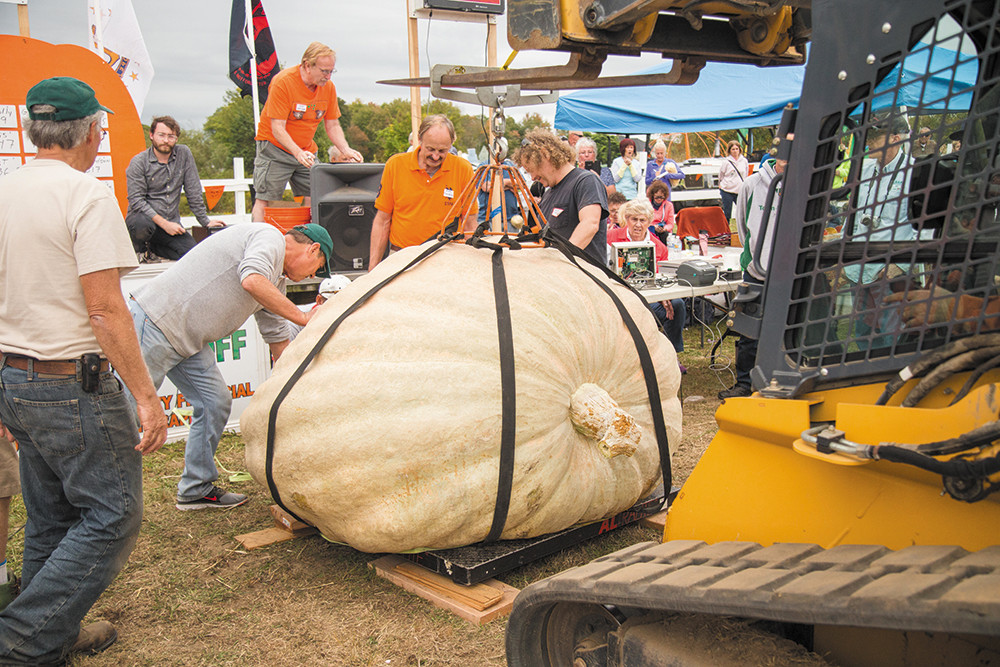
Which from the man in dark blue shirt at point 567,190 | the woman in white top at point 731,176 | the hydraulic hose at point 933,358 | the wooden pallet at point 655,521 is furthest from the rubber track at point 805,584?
the woman in white top at point 731,176

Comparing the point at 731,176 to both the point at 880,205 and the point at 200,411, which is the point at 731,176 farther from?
the point at 880,205

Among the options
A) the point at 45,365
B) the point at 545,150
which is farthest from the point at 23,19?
the point at 45,365

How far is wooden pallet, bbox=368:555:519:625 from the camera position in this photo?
3312mm

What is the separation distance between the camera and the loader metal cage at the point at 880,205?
1604 mm

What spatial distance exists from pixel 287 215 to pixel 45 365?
5.14 m

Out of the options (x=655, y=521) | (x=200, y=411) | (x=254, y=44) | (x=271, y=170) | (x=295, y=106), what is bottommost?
(x=655, y=521)

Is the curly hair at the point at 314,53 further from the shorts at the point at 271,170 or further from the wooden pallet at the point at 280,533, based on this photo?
the wooden pallet at the point at 280,533

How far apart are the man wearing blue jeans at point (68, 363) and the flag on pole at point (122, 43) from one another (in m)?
5.93

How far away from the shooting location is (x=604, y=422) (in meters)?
3.21

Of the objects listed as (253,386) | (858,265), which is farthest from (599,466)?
(253,386)

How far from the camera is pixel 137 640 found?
327cm

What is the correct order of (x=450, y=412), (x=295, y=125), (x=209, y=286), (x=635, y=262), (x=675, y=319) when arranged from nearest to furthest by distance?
(x=450, y=412) → (x=209, y=286) → (x=635, y=262) → (x=295, y=125) → (x=675, y=319)

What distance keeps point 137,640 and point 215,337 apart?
1.61m

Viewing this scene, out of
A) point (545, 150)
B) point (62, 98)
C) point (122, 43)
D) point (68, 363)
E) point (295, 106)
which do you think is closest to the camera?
point (62, 98)
